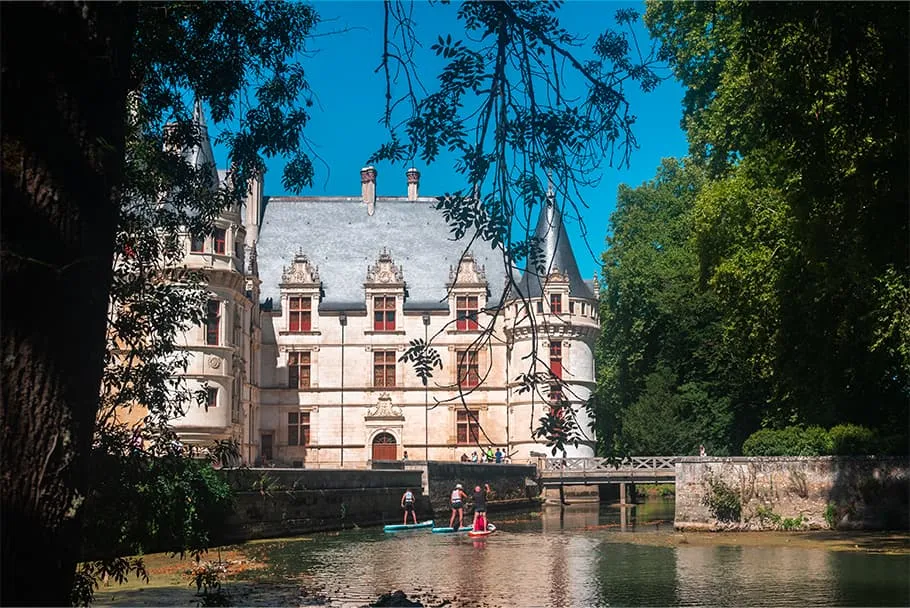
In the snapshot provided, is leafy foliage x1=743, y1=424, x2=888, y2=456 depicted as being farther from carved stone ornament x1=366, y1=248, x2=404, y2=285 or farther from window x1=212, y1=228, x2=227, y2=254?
carved stone ornament x1=366, y1=248, x2=404, y2=285

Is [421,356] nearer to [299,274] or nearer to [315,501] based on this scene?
[315,501]

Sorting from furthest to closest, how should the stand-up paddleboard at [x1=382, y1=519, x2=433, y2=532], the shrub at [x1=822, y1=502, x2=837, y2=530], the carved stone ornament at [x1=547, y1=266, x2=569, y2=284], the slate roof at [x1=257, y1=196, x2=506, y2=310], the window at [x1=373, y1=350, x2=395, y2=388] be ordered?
1. the slate roof at [x1=257, y1=196, x2=506, y2=310]
2. the window at [x1=373, y1=350, x2=395, y2=388]
3. the carved stone ornament at [x1=547, y1=266, x2=569, y2=284]
4. the stand-up paddleboard at [x1=382, y1=519, x2=433, y2=532]
5. the shrub at [x1=822, y1=502, x2=837, y2=530]

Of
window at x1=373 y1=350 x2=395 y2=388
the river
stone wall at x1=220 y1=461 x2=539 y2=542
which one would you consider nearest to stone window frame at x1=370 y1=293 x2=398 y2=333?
window at x1=373 y1=350 x2=395 y2=388

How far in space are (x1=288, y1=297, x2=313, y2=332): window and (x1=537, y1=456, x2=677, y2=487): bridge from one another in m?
11.5

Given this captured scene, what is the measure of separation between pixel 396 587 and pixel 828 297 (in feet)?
28.8

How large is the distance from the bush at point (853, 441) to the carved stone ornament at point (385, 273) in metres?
25.8

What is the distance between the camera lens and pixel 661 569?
15.1m

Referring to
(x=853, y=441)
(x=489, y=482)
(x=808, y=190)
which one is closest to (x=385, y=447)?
(x=489, y=482)

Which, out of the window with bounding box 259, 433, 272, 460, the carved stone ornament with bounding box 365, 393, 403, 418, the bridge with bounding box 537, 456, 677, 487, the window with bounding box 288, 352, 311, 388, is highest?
the window with bounding box 288, 352, 311, 388

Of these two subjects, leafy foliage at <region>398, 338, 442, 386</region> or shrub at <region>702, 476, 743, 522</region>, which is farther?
shrub at <region>702, 476, 743, 522</region>

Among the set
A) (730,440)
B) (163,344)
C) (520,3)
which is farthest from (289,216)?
(520,3)

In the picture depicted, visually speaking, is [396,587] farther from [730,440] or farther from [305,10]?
[730,440]

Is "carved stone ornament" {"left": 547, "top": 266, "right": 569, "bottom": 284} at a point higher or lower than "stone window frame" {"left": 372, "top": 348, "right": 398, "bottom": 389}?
higher

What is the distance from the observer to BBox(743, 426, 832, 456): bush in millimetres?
22062
